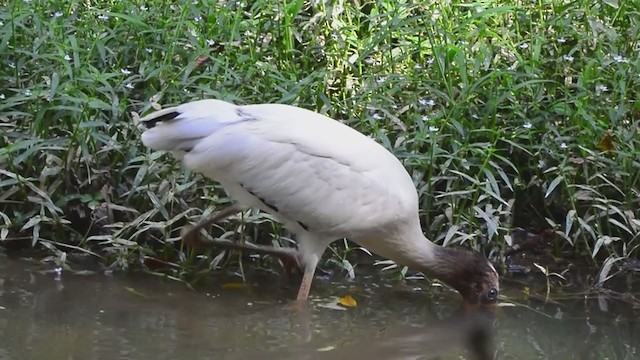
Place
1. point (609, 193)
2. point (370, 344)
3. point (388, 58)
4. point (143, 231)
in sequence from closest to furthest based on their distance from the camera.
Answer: point (370, 344) < point (143, 231) < point (609, 193) < point (388, 58)

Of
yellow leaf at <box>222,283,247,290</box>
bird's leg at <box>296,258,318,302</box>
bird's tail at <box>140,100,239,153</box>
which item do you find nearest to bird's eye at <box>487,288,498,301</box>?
bird's leg at <box>296,258,318,302</box>

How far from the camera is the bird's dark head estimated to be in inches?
216

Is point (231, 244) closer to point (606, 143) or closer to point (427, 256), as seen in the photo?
point (427, 256)

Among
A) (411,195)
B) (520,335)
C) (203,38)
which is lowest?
(520,335)

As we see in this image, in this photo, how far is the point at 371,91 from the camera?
677 cm

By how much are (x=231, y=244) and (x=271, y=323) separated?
1.98 feet

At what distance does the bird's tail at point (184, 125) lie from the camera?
537 centimetres

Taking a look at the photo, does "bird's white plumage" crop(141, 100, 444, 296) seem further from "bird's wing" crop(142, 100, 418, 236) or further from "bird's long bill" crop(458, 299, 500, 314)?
"bird's long bill" crop(458, 299, 500, 314)

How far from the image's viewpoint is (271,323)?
5195 millimetres

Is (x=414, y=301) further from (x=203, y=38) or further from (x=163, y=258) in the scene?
(x=203, y=38)

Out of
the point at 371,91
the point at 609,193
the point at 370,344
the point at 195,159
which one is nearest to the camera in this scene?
the point at 370,344

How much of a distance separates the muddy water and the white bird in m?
0.21

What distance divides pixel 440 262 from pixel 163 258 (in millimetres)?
1289

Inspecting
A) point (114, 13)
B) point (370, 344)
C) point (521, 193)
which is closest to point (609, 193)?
point (521, 193)
